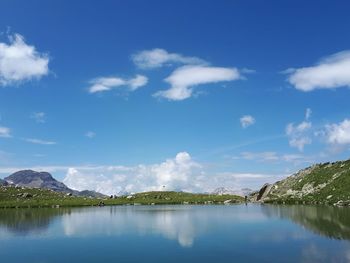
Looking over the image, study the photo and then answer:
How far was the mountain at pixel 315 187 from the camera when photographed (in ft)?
449

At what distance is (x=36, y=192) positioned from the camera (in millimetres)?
199125

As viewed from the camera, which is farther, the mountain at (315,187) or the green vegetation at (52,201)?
the green vegetation at (52,201)

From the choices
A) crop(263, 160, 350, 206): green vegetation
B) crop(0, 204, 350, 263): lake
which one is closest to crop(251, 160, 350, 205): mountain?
crop(263, 160, 350, 206): green vegetation

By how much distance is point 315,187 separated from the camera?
15738 centimetres

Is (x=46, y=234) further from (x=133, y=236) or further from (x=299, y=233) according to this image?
(x=299, y=233)

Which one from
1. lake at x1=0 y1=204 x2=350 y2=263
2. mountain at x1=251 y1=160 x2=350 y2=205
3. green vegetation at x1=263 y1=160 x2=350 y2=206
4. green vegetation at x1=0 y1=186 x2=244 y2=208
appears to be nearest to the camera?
lake at x1=0 y1=204 x2=350 y2=263

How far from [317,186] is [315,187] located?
2.93 feet

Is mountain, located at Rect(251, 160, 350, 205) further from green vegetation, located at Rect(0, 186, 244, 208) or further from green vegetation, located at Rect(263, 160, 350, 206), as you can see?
green vegetation, located at Rect(0, 186, 244, 208)

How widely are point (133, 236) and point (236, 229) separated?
687 inches

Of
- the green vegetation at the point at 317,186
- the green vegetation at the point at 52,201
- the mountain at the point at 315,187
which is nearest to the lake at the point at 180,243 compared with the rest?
the green vegetation at the point at 317,186

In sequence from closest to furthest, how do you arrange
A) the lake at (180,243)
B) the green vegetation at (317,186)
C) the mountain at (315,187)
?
the lake at (180,243)
the green vegetation at (317,186)
the mountain at (315,187)

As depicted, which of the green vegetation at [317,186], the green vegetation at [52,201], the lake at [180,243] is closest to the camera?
the lake at [180,243]

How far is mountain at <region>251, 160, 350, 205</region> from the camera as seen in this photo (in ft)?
449

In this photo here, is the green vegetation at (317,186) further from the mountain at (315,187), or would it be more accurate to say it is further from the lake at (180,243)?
the lake at (180,243)
